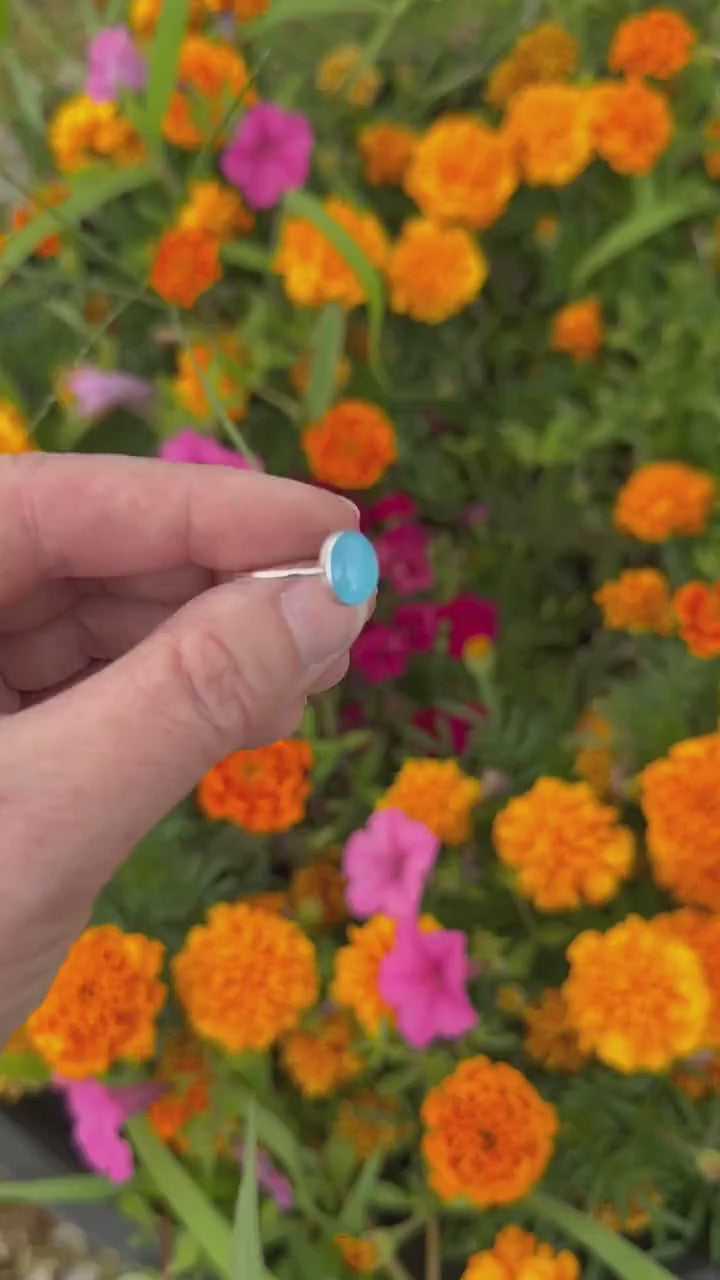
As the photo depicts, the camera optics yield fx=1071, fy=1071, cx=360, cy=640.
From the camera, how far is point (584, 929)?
0.70 m

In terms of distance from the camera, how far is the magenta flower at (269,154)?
85cm

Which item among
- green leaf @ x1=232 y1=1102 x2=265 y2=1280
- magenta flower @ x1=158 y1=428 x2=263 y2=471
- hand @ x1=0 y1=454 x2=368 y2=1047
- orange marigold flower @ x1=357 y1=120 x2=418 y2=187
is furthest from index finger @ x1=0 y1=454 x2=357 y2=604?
orange marigold flower @ x1=357 y1=120 x2=418 y2=187

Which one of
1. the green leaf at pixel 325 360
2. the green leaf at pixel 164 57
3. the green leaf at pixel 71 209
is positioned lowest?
the green leaf at pixel 325 360

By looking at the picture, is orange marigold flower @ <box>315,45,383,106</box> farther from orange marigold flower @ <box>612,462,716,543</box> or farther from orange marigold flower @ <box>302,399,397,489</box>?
orange marigold flower @ <box>612,462,716,543</box>

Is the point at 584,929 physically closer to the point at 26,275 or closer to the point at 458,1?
the point at 26,275

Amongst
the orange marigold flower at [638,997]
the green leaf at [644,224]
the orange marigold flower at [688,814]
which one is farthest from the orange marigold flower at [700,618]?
the green leaf at [644,224]

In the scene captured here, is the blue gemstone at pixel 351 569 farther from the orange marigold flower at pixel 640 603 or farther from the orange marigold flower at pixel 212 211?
the orange marigold flower at pixel 212 211

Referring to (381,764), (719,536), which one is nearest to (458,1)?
(719,536)

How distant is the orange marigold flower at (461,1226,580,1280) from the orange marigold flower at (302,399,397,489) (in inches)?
19.3

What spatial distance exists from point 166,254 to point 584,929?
0.57 metres

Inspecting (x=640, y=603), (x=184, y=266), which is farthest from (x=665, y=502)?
(x=184, y=266)

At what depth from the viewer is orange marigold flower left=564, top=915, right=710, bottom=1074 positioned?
0.55 meters

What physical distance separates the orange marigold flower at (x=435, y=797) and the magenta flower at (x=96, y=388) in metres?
0.40

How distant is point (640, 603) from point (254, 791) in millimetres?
301
